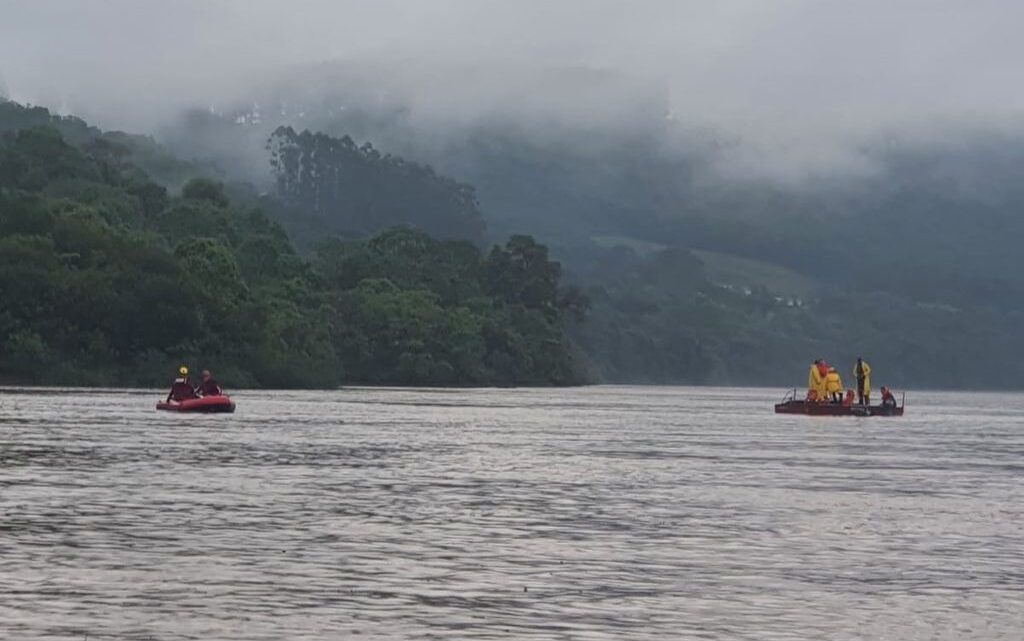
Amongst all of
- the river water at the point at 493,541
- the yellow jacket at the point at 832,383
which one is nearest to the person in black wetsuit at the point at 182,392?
the river water at the point at 493,541

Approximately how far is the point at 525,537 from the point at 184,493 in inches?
476

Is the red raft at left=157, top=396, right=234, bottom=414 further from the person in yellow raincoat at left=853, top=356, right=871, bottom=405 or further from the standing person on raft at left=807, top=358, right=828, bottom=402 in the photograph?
the person in yellow raincoat at left=853, top=356, right=871, bottom=405

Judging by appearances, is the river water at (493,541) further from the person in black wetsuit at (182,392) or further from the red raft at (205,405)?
the person in black wetsuit at (182,392)

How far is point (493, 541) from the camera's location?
38.9 meters

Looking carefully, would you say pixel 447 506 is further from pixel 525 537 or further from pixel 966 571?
pixel 966 571

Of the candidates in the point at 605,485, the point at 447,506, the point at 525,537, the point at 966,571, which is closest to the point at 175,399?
the point at 605,485

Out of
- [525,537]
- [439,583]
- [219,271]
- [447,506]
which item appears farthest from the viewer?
[219,271]

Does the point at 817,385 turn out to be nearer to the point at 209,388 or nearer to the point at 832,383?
the point at 832,383

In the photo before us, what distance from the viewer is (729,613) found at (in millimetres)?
29625

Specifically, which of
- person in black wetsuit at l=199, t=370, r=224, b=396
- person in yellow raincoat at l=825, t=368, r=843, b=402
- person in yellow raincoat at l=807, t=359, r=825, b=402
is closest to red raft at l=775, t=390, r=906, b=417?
person in yellow raincoat at l=807, t=359, r=825, b=402


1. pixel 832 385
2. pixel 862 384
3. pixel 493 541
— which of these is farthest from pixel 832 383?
pixel 493 541

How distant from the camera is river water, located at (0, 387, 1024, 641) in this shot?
94.0ft

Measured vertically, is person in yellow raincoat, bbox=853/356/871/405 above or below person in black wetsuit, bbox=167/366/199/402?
above

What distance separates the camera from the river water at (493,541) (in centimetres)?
2866
